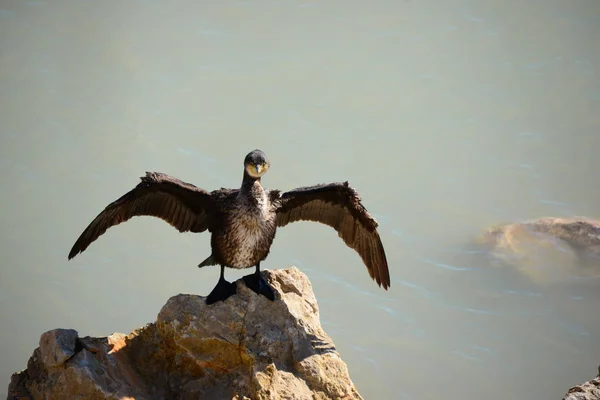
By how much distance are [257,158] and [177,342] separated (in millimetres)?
1529

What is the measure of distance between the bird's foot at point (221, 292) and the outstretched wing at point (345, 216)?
84 cm

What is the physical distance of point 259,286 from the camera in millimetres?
5758

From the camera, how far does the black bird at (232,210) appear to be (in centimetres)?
561

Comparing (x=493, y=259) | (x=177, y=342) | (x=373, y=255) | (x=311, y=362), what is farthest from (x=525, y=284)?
(x=177, y=342)

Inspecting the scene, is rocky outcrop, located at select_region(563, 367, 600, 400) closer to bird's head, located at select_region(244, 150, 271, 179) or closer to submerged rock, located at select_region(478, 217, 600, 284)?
bird's head, located at select_region(244, 150, 271, 179)

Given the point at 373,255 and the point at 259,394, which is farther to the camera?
the point at 373,255

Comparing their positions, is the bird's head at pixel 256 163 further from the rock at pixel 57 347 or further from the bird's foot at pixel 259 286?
the rock at pixel 57 347

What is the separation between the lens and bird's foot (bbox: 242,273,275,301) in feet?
18.8

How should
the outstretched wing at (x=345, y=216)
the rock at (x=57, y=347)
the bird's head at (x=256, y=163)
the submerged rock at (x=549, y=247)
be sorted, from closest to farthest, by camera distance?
the rock at (x=57, y=347) → the bird's head at (x=256, y=163) → the outstretched wing at (x=345, y=216) → the submerged rock at (x=549, y=247)

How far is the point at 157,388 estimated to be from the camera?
5.40 meters

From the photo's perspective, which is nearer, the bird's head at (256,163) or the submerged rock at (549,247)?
the bird's head at (256,163)

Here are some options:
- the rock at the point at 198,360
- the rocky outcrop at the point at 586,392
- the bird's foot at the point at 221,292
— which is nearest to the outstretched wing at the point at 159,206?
the bird's foot at the point at 221,292

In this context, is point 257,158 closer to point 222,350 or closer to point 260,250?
point 260,250

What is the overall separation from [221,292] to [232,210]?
25.8 inches
